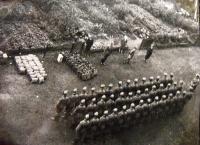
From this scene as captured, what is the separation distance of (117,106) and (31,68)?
3866 mm

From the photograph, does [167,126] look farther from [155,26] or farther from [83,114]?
[155,26]

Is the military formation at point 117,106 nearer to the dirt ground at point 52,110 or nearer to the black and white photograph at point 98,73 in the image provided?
the black and white photograph at point 98,73

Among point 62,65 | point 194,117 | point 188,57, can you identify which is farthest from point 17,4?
point 194,117

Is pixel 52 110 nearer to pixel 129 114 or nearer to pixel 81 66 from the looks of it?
pixel 129 114

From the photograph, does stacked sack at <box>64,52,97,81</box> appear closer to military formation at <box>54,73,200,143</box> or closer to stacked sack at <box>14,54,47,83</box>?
stacked sack at <box>14,54,47,83</box>

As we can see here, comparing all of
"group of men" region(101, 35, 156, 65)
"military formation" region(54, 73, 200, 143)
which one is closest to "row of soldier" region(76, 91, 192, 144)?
"military formation" region(54, 73, 200, 143)

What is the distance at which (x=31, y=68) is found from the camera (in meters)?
16.6

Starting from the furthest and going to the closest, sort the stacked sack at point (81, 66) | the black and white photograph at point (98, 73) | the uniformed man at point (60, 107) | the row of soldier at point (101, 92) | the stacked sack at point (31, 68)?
the stacked sack at point (81, 66), the stacked sack at point (31, 68), the row of soldier at point (101, 92), the uniformed man at point (60, 107), the black and white photograph at point (98, 73)

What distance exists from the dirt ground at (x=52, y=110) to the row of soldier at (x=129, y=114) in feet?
1.05

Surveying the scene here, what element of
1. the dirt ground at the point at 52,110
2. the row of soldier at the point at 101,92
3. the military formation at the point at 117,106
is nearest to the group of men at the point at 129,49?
the dirt ground at the point at 52,110

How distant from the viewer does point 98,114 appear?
14344mm

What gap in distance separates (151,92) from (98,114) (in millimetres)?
2511

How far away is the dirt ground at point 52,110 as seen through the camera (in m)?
13.9

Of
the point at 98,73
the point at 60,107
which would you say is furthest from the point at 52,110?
the point at 98,73
